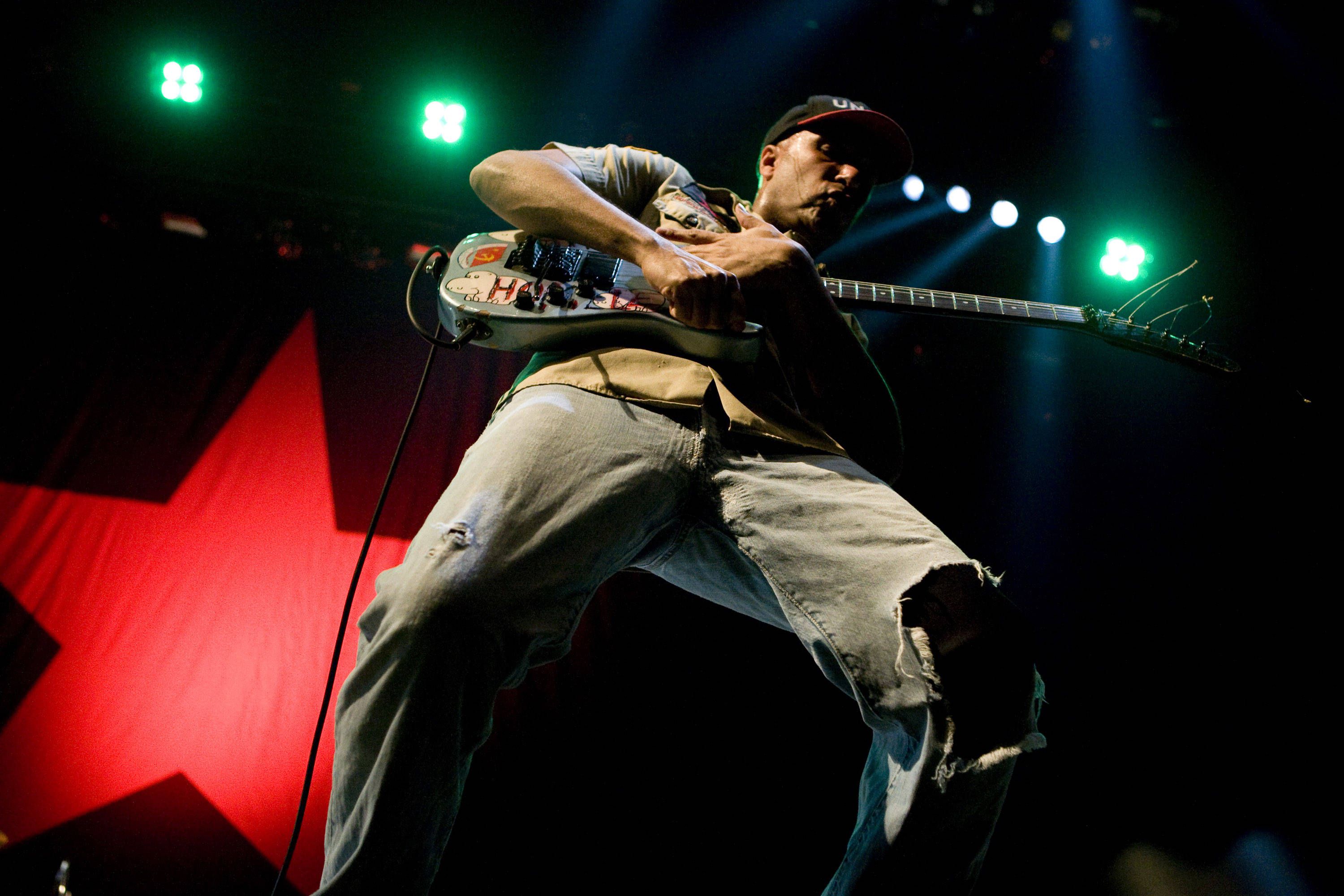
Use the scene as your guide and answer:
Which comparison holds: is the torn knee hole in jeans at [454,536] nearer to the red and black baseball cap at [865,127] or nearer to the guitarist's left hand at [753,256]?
the guitarist's left hand at [753,256]

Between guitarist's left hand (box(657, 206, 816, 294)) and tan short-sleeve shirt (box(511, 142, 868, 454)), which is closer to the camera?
tan short-sleeve shirt (box(511, 142, 868, 454))

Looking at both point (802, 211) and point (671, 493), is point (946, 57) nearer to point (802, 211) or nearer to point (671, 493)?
point (802, 211)

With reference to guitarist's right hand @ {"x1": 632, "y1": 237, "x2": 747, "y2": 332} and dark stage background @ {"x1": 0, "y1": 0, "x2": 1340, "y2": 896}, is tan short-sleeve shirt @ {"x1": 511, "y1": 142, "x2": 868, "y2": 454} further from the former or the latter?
dark stage background @ {"x1": 0, "y1": 0, "x2": 1340, "y2": 896}

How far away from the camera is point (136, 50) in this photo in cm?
360

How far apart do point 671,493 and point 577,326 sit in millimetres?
423

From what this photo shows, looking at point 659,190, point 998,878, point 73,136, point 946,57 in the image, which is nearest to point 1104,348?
point 946,57

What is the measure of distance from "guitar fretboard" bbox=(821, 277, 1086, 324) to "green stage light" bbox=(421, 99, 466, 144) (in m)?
2.68

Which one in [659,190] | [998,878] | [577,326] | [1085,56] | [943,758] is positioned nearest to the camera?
[943,758]

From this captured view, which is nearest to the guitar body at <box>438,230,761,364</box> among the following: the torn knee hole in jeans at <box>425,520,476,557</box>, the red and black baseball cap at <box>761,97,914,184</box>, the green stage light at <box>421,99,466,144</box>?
the torn knee hole in jeans at <box>425,520,476,557</box>

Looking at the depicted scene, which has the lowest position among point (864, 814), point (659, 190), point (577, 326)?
point (864, 814)

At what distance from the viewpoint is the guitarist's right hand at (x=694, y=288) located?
1258 millimetres

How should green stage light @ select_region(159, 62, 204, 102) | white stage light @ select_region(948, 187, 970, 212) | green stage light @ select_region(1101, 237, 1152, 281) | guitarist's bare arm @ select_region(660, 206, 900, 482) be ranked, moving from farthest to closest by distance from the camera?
white stage light @ select_region(948, 187, 970, 212) → green stage light @ select_region(1101, 237, 1152, 281) → green stage light @ select_region(159, 62, 204, 102) → guitarist's bare arm @ select_region(660, 206, 900, 482)

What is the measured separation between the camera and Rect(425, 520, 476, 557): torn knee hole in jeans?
923mm

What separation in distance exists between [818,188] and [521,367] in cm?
227
